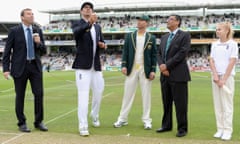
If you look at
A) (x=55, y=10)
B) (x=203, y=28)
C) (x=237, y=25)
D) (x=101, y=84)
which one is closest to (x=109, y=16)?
(x=55, y=10)

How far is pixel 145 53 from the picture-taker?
7105 millimetres

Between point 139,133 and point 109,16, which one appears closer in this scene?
point 139,133

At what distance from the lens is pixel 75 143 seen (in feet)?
19.3

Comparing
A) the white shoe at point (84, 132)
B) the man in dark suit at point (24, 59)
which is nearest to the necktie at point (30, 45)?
the man in dark suit at point (24, 59)

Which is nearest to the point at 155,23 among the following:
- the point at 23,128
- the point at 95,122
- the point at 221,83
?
the point at 95,122

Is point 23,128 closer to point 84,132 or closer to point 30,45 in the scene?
point 84,132

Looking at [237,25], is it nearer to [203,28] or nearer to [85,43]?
[203,28]

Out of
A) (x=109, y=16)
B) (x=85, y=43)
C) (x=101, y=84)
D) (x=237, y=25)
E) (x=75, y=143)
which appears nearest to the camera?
(x=75, y=143)

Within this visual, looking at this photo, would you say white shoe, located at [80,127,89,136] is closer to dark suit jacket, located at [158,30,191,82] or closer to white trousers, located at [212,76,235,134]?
dark suit jacket, located at [158,30,191,82]

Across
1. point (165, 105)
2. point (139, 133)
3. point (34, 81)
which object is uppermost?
point (34, 81)

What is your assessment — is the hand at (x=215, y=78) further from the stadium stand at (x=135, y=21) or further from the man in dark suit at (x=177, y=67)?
the stadium stand at (x=135, y=21)

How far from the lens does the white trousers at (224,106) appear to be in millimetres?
6231

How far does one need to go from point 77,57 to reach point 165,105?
1.94 metres

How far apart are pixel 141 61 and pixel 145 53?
19cm
